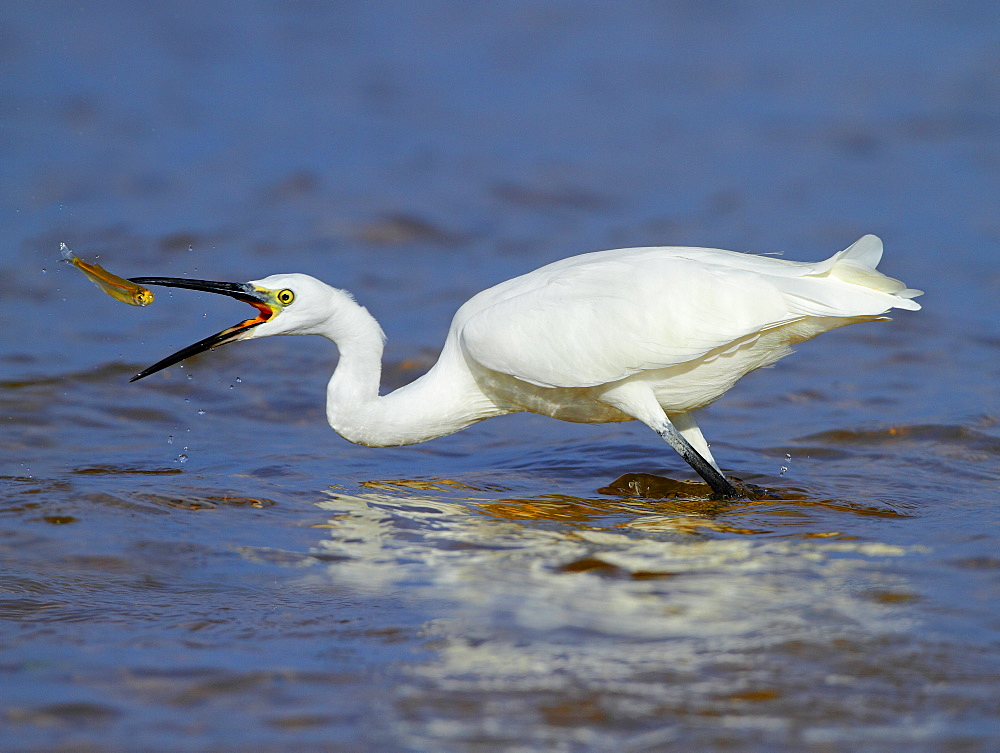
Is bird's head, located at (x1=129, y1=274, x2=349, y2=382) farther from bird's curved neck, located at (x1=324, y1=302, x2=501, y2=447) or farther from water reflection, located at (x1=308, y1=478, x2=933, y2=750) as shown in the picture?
water reflection, located at (x1=308, y1=478, x2=933, y2=750)

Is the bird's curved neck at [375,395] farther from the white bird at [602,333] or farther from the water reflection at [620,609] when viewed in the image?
the water reflection at [620,609]

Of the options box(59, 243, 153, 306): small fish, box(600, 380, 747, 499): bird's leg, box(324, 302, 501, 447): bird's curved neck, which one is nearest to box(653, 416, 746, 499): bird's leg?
box(600, 380, 747, 499): bird's leg

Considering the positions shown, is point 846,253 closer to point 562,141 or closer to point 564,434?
point 564,434

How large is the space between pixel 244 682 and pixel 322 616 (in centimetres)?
61

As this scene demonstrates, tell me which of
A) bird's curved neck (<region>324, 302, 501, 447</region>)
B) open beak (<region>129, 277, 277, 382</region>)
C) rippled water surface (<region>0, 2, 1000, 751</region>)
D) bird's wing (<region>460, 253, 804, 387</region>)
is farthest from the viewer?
bird's curved neck (<region>324, 302, 501, 447</region>)

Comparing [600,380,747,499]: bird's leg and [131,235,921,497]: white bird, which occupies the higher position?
[131,235,921,497]: white bird

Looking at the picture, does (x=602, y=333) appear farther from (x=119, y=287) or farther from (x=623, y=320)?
(x=119, y=287)

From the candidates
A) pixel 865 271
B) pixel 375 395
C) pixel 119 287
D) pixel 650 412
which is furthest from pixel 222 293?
pixel 865 271

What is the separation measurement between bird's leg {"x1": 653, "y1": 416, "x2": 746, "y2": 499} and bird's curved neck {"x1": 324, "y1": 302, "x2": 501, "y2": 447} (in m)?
1.08

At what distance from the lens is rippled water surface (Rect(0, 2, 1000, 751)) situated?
147 inches

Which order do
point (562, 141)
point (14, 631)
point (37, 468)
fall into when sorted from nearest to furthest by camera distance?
point (14, 631)
point (37, 468)
point (562, 141)

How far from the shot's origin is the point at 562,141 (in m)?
14.5

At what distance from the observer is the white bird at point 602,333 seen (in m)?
5.59

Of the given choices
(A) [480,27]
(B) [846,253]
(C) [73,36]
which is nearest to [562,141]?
(A) [480,27]
